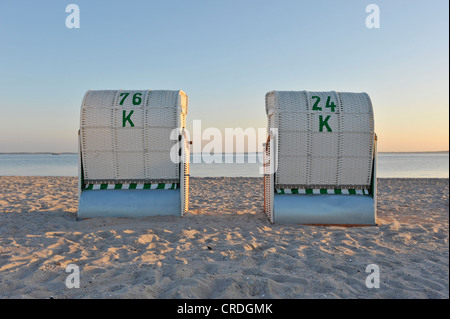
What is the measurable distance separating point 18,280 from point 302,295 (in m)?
3.37

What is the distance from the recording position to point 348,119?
Answer: 6961 millimetres

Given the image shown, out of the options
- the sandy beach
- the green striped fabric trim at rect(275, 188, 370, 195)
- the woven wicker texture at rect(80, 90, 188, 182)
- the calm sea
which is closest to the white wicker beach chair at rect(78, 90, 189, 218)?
the woven wicker texture at rect(80, 90, 188, 182)

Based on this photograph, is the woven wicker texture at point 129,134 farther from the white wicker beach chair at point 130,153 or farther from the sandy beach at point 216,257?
the sandy beach at point 216,257

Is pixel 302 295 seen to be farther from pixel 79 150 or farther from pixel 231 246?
pixel 79 150

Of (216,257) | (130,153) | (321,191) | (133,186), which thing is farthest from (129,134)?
(321,191)

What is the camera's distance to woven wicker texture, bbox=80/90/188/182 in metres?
7.25

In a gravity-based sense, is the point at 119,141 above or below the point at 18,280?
above

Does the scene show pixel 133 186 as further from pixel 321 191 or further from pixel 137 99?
pixel 321 191

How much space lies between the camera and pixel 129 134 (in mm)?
7301

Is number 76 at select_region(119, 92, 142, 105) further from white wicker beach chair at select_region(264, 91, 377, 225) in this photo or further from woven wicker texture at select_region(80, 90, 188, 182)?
white wicker beach chair at select_region(264, 91, 377, 225)

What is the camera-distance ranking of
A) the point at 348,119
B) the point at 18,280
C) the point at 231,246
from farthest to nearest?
the point at 348,119 → the point at 231,246 → the point at 18,280

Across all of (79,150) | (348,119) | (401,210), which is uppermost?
(348,119)

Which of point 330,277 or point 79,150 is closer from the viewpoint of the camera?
point 330,277
